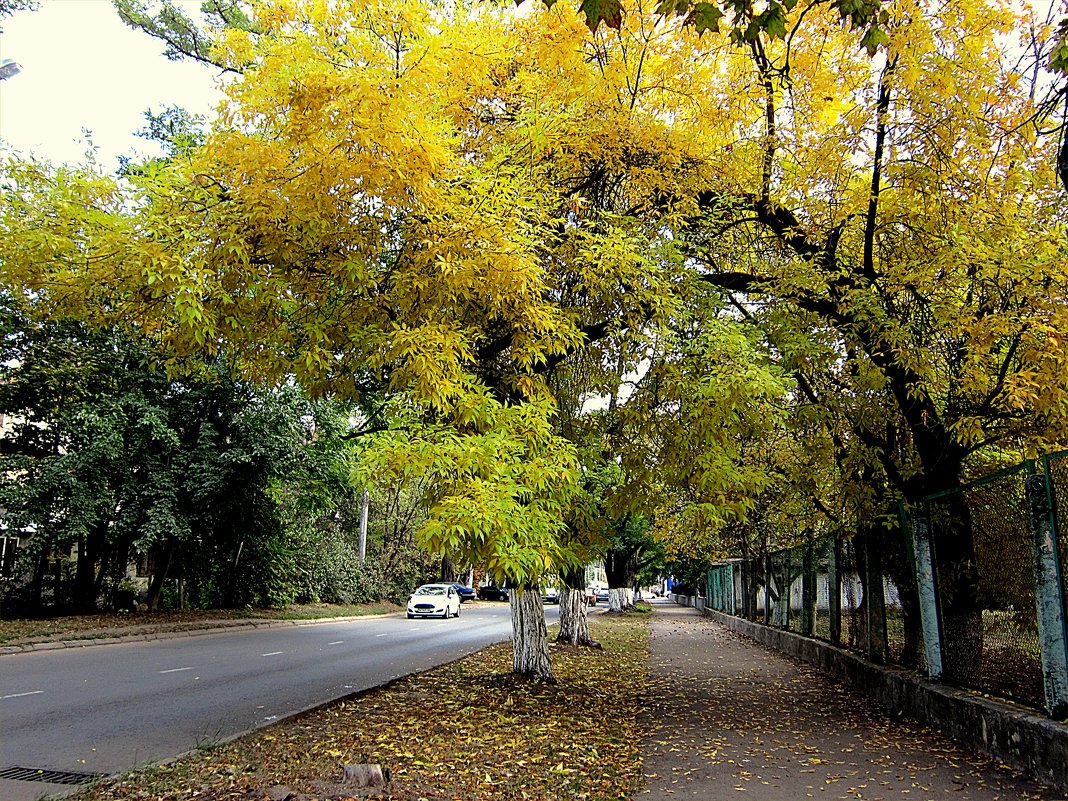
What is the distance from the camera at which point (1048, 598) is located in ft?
21.6

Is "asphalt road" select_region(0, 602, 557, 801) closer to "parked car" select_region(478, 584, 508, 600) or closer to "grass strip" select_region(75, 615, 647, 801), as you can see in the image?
"grass strip" select_region(75, 615, 647, 801)

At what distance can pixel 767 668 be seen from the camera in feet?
50.4

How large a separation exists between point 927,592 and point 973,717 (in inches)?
79.8

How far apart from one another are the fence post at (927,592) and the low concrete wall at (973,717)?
0.29m

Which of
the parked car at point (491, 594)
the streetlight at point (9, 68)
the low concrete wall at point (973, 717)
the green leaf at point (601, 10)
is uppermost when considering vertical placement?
the streetlight at point (9, 68)

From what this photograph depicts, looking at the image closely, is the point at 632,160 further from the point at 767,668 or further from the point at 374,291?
the point at 767,668

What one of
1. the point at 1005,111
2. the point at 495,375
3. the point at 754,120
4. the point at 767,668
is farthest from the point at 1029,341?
the point at 767,668

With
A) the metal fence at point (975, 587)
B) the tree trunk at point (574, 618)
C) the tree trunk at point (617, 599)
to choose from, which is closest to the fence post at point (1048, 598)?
the metal fence at point (975, 587)

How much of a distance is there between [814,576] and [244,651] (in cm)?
1242

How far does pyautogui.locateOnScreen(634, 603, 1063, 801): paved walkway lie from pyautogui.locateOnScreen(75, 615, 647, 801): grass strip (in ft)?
1.51

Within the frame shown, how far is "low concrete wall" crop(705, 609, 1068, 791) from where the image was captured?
6.09m

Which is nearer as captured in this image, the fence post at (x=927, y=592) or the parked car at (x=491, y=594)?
the fence post at (x=927, y=592)

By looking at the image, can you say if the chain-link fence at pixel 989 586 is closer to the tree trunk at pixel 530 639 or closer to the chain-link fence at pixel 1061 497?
the chain-link fence at pixel 1061 497

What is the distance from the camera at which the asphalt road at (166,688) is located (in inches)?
298
